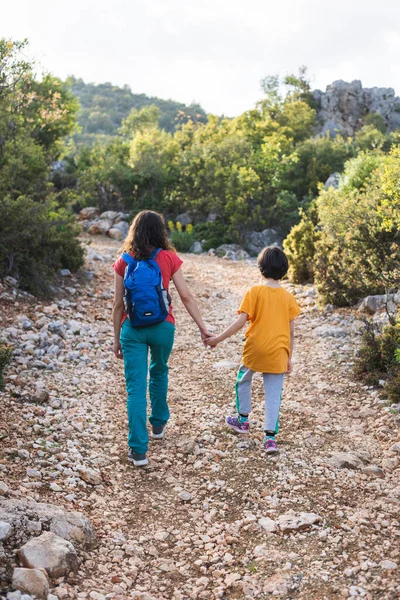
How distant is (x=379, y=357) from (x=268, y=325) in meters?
2.60

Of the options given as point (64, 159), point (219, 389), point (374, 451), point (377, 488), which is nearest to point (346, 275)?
point (219, 389)

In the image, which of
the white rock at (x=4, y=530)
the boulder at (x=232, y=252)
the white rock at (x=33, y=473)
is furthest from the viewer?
the boulder at (x=232, y=252)

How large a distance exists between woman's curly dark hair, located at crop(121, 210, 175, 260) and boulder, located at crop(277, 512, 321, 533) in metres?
2.06

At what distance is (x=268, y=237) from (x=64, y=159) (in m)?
11.8

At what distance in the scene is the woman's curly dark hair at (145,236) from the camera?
13.5ft

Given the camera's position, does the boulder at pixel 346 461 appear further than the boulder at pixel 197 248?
No

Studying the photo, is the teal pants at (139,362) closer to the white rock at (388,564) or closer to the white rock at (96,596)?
the white rock at (96,596)

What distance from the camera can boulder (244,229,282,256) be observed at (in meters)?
17.0

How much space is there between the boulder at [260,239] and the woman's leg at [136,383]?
12925mm

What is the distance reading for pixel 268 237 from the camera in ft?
56.5

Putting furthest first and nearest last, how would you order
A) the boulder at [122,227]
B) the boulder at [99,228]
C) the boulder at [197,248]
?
1. the boulder at [99,228]
2. the boulder at [122,227]
3. the boulder at [197,248]

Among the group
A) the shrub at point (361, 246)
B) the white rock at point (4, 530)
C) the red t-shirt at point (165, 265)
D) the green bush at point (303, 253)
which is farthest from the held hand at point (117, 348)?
the green bush at point (303, 253)

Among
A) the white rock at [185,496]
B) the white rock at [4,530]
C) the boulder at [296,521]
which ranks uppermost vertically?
the white rock at [4,530]

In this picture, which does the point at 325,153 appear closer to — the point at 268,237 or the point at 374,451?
the point at 268,237
